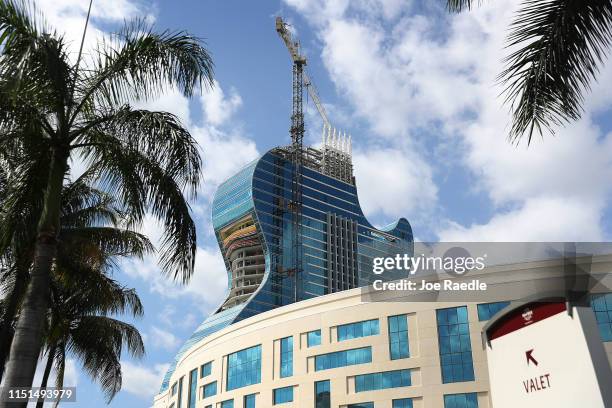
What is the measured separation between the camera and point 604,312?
3659 cm

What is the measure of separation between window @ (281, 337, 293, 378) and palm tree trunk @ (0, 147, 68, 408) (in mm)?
38198

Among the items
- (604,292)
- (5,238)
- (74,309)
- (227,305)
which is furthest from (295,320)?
(227,305)

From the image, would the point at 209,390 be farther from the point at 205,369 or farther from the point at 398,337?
the point at 398,337

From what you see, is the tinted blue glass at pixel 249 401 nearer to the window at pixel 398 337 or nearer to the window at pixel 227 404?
the window at pixel 227 404

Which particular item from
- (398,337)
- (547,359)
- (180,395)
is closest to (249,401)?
(180,395)

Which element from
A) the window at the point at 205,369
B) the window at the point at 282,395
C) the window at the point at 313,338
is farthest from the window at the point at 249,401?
the window at the point at 313,338

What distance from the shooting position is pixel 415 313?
140ft

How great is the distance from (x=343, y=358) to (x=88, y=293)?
→ 86.3ft

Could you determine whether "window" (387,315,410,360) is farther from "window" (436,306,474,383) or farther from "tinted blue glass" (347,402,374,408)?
"tinted blue glass" (347,402,374,408)

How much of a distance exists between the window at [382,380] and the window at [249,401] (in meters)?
10.3

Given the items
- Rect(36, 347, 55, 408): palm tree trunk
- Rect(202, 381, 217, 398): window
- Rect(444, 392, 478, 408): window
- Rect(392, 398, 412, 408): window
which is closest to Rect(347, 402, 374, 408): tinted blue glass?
Rect(392, 398, 412, 408): window

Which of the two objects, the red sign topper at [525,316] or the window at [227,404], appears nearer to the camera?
the red sign topper at [525,316]

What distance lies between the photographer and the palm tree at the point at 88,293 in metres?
20.5

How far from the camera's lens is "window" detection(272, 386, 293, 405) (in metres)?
47.3
